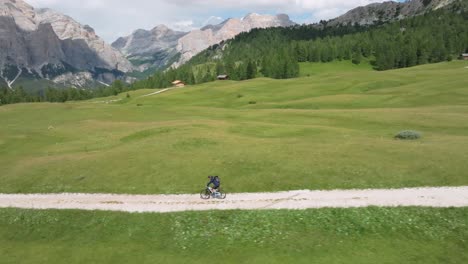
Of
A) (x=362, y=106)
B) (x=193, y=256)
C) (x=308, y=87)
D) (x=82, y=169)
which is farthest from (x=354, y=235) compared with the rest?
(x=308, y=87)

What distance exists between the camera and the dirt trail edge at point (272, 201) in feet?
93.9

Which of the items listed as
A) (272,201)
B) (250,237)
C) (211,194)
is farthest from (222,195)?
(250,237)

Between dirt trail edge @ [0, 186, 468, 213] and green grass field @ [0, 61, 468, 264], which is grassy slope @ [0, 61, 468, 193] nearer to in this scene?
green grass field @ [0, 61, 468, 264]

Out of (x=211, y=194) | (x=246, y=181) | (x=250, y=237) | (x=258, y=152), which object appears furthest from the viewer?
(x=258, y=152)

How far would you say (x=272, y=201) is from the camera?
30484 mm

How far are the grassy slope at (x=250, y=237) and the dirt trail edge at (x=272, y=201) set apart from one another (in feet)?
4.01

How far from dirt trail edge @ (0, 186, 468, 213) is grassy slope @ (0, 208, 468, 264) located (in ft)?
4.01

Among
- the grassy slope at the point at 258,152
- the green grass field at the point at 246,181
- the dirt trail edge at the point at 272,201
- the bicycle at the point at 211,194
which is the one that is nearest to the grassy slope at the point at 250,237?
the green grass field at the point at 246,181

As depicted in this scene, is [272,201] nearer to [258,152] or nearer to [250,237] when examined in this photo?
[250,237]

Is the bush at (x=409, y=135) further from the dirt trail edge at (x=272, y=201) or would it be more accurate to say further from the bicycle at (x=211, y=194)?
the bicycle at (x=211, y=194)

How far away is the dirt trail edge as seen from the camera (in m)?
28.6

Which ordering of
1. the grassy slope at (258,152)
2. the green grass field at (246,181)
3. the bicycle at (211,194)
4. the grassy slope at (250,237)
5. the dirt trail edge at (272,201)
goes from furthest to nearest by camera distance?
the grassy slope at (258,152) → the bicycle at (211,194) → the dirt trail edge at (272,201) → the green grass field at (246,181) → the grassy slope at (250,237)

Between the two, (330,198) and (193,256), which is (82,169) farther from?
(330,198)

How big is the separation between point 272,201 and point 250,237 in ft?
19.1
